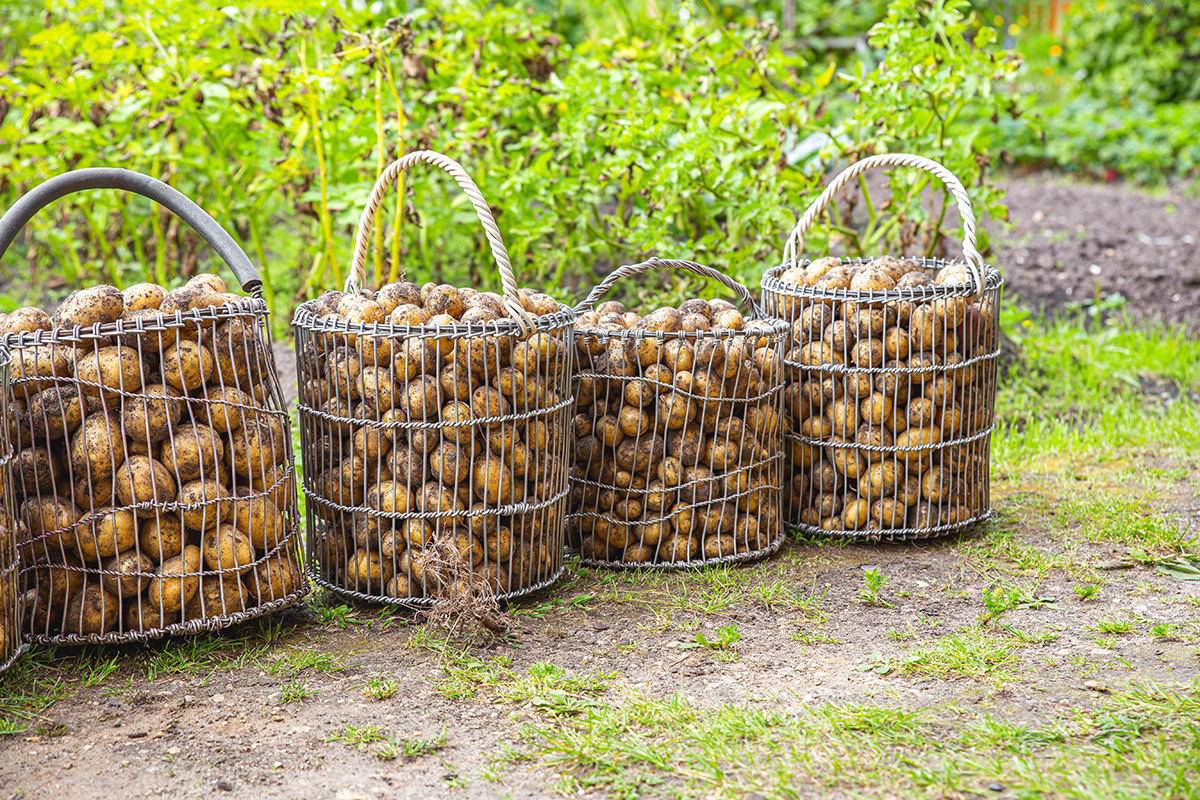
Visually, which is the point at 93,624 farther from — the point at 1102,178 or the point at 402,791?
the point at 1102,178

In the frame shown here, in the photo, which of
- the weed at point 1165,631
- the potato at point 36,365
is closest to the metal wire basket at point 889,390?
the weed at point 1165,631

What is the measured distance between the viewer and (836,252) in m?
4.70

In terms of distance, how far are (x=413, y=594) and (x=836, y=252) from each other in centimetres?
273

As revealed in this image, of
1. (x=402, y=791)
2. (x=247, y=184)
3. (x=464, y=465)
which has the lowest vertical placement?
(x=402, y=791)

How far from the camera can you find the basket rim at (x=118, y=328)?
2336 millimetres

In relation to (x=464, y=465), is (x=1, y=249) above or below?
above

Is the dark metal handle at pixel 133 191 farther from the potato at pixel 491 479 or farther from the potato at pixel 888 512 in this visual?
the potato at pixel 888 512


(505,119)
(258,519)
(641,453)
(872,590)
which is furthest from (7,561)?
(505,119)

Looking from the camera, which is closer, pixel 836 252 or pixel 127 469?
pixel 127 469

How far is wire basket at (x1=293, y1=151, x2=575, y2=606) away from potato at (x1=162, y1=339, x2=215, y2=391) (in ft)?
1.10

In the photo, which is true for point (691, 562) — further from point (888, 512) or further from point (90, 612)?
point (90, 612)

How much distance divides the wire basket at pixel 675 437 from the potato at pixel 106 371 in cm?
119

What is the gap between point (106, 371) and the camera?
2365 millimetres

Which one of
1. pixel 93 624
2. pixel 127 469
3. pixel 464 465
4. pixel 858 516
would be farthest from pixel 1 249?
pixel 858 516
